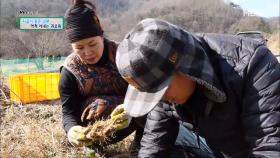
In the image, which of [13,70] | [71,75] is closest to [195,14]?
[13,70]

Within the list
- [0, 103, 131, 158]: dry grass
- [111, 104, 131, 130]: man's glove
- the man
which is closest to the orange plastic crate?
[0, 103, 131, 158]: dry grass

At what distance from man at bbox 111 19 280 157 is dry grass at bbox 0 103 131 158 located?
35.8 inches

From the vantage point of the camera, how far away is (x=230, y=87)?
128cm

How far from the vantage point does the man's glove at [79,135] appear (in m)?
1.96

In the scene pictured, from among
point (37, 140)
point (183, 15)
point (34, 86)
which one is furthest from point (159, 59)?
point (183, 15)

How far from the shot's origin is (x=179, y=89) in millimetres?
1256

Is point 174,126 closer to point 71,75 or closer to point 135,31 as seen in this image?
point 135,31

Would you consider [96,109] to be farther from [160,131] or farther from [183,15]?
[183,15]

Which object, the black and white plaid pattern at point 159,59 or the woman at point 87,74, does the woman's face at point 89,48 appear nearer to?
the woman at point 87,74

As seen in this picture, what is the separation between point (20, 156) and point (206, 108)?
1.31 meters

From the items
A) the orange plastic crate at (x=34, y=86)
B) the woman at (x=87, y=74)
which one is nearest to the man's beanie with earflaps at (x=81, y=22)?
the woman at (x=87, y=74)

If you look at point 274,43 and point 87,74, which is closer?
point 87,74

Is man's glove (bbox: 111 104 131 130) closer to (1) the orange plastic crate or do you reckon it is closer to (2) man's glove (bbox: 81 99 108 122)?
(2) man's glove (bbox: 81 99 108 122)

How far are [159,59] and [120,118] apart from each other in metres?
0.83
